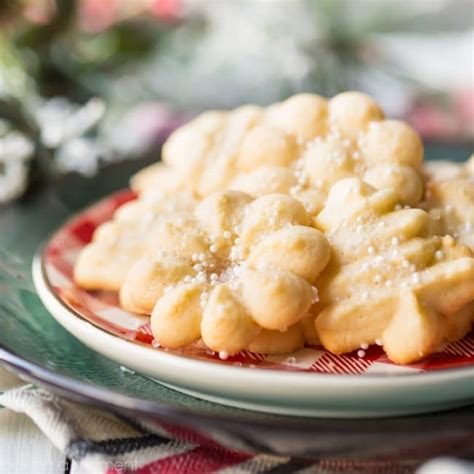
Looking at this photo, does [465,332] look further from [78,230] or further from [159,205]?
[78,230]

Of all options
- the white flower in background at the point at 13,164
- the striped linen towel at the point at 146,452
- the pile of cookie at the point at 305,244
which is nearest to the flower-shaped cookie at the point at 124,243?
the pile of cookie at the point at 305,244

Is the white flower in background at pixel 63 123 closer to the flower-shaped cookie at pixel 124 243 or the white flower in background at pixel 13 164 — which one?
the white flower in background at pixel 13 164

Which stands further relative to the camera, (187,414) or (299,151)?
(299,151)

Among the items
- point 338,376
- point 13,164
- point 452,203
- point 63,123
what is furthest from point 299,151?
point 63,123

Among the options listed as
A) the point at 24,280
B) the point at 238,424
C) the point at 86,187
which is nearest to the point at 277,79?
the point at 86,187

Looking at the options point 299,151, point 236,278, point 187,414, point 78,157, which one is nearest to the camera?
point 187,414

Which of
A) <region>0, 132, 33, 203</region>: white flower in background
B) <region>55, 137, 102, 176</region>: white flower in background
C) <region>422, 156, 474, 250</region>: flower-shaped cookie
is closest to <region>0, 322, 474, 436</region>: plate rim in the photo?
<region>422, 156, 474, 250</region>: flower-shaped cookie

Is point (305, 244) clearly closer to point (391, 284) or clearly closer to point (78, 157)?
point (391, 284)

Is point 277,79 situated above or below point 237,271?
below
